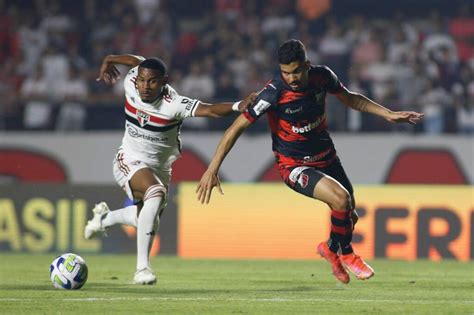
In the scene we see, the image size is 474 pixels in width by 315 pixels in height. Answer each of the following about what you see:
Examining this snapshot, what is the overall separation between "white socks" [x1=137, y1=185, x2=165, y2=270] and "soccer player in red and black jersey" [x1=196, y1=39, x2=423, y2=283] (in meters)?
1.20

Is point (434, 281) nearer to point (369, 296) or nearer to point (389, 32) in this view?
point (369, 296)

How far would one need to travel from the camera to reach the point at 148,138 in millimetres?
10656

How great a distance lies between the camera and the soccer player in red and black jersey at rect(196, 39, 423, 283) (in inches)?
366

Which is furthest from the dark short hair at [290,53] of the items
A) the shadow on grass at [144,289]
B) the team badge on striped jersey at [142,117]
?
the shadow on grass at [144,289]

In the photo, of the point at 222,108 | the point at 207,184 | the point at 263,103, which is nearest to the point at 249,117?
the point at 263,103

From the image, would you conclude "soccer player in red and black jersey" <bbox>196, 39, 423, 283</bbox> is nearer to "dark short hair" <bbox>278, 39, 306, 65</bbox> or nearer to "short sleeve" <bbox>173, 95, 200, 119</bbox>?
"dark short hair" <bbox>278, 39, 306, 65</bbox>

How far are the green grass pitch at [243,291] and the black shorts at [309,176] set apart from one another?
0.90 m

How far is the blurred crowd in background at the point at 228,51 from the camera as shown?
17.4m

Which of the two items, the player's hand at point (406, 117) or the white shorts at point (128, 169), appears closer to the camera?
the player's hand at point (406, 117)

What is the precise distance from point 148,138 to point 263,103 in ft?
5.79

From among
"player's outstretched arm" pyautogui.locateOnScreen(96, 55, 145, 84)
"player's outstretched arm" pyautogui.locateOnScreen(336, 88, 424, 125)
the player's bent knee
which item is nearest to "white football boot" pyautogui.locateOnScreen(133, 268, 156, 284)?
the player's bent knee

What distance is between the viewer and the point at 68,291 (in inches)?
368

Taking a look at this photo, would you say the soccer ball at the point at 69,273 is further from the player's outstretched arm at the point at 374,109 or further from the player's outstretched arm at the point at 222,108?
the player's outstretched arm at the point at 374,109

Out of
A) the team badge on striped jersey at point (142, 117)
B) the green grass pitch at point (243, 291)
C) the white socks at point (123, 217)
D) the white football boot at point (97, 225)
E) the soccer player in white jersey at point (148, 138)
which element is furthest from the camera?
the white football boot at point (97, 225)
